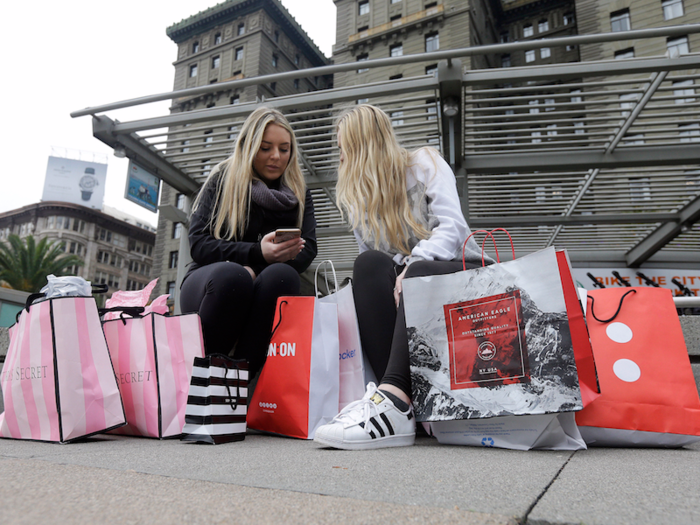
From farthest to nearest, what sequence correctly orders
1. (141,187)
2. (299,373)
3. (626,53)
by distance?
(626,53)
(141,187)
(299,373)

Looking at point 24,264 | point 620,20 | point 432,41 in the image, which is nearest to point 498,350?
point 620,20

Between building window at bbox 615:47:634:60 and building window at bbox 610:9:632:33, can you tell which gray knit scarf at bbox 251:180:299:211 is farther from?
building window at bbox 610:9:632:33

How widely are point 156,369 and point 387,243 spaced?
109 cm

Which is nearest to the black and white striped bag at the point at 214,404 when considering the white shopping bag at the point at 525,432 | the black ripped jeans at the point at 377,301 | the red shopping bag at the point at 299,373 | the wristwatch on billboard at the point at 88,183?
the red shopping bag at the point at 299,373

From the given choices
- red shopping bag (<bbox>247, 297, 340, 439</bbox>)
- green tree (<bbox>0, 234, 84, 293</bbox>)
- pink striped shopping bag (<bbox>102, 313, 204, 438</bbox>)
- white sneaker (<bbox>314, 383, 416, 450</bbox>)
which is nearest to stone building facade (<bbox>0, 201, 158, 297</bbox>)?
green tree (<bbox>0, 234, 84, 293</bbox>)

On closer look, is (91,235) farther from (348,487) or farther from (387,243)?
(348,487)

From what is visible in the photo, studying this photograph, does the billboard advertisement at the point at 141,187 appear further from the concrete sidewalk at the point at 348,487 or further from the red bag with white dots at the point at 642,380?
the red bag with white dots at the point at 642,380

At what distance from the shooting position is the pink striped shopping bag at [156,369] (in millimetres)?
1773

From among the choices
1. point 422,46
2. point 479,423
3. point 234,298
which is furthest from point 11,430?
point 422,46

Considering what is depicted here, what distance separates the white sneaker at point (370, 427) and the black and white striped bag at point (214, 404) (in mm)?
362

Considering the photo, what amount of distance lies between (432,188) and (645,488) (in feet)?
4.90

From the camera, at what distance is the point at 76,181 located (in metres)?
58.7

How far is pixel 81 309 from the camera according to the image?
1721 mm

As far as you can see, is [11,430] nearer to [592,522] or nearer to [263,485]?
[263,485]
